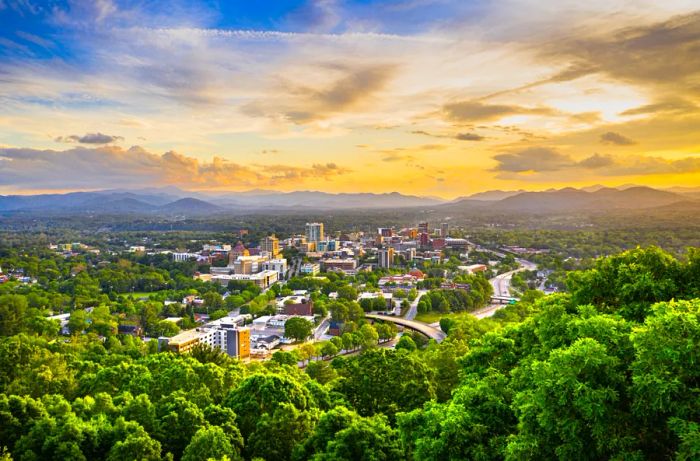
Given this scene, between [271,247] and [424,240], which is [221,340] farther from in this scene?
[424,240]

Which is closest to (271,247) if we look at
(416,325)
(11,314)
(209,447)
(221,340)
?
(416,325)

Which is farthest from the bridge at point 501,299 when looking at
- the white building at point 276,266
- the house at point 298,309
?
the white building at point 276,266

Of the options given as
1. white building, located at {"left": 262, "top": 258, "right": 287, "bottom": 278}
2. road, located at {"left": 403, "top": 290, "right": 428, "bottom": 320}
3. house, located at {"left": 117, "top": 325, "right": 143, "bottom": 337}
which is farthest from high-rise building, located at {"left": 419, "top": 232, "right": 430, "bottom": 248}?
house, located at {"left": 117, "top": 325, "right": 143, "bottom": 337}

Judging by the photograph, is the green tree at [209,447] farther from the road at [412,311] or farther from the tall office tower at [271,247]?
the tall office tower at [271,247]

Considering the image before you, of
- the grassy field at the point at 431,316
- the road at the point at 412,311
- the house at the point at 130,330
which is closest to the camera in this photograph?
the house at the point at 130,330

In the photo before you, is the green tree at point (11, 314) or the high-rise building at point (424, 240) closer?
the green tree at point (11, 314)

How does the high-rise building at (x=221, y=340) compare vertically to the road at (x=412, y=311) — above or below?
above

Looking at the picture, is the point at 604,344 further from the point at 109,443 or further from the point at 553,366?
the point at 109,443
